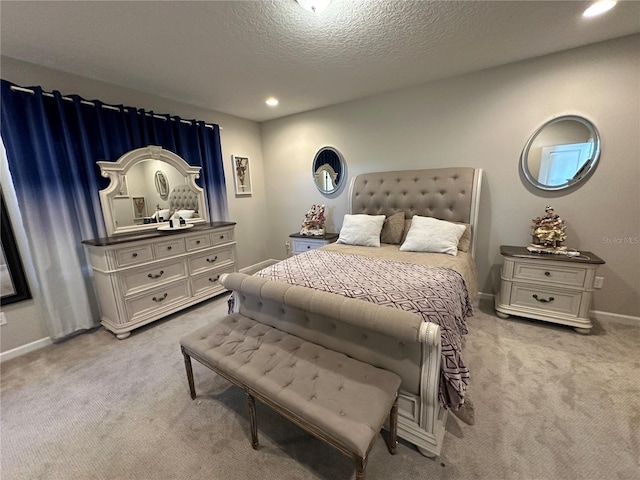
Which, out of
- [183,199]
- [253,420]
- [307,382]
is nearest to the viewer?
[307,382]

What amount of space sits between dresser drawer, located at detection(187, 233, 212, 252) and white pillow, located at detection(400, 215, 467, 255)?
89.4 inches

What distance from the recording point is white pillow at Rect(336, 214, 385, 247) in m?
2.84

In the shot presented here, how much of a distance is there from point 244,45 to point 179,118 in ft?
5.25

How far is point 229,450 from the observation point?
4.55 ft

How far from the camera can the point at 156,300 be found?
106 inches

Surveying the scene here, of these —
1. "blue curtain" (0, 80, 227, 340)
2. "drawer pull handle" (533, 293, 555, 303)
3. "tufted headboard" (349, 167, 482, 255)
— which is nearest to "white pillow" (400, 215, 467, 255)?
"tufted headboard" (349, 167, 482, 255)

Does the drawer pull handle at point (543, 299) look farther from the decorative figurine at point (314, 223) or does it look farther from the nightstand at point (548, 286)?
the decorative figurine at point (314, 223)

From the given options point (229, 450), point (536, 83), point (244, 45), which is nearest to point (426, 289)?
point (229, 450)

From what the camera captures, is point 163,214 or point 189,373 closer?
point 189,373

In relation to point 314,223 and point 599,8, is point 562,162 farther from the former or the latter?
point 314,223

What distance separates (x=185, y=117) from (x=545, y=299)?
4.49 m

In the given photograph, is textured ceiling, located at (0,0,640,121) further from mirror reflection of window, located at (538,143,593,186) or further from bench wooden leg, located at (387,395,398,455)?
bench wooden leg, located at (387,395,398,455)

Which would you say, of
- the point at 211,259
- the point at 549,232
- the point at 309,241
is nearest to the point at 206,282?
the point at 211,259

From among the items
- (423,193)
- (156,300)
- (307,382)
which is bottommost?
(156,300)
